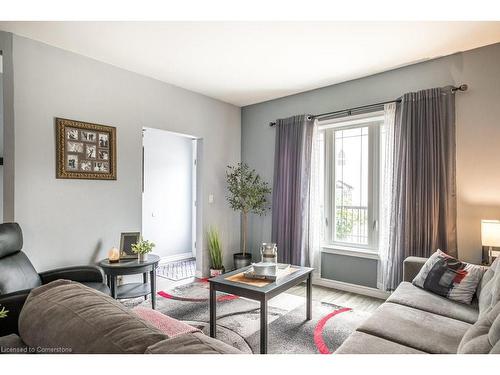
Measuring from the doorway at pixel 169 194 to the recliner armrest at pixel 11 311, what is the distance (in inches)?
128

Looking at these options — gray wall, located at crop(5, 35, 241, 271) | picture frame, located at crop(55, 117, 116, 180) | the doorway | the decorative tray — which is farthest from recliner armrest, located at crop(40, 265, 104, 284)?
the doorway

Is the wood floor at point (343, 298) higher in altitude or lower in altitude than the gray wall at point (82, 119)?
lower

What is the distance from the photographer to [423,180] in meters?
3.01

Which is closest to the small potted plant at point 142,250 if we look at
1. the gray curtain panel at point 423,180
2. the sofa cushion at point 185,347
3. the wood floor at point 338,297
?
the wood floor at point 338,297

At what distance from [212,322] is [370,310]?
5.71 feet

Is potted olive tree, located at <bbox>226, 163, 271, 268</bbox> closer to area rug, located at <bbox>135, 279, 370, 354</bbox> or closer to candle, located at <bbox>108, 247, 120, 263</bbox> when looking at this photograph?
area rug, located at <bbox>135, 279, 370, 354</bbox>

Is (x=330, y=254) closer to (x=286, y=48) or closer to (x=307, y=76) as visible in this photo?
(x=307, y=76)

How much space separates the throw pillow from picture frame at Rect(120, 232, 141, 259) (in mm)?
2742

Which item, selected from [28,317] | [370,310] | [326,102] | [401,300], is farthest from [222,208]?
[28,317]

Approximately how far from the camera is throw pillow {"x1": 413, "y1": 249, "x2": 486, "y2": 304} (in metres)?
2.13

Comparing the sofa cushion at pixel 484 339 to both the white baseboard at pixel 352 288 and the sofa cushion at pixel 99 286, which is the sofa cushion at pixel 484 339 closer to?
the white baseboard at pixel 352 288

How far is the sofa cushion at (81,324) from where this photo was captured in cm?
73
